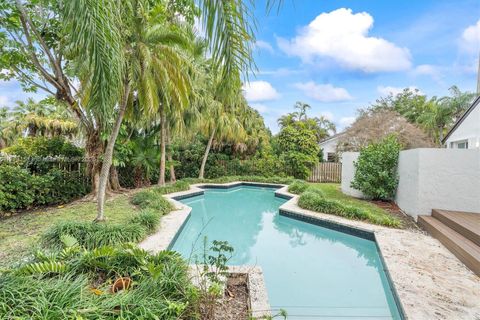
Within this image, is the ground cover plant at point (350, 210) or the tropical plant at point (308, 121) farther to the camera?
the tropical plant at point (308, 121)

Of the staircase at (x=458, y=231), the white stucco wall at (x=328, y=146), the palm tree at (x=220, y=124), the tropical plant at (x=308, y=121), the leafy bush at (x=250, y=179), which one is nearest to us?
the staircase at (x=458, y=231)

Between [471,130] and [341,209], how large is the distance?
6.01 metres

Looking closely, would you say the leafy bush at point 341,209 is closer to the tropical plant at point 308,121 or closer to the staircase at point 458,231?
the staircase at point 458,231

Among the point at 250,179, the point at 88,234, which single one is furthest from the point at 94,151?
the point at 250,179

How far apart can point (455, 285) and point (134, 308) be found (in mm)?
4005

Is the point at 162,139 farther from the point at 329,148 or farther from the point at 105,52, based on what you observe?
the point at 329,148

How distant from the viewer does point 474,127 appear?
916 centimetres

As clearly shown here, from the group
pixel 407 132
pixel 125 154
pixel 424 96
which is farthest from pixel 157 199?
pixel 424 96

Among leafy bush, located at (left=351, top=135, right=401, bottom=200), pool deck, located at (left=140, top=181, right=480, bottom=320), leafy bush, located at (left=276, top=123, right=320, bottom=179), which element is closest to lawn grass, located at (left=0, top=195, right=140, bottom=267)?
pool deck, located at (left=140, top=181, right=480, bottom=320)

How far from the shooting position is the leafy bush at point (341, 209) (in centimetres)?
667

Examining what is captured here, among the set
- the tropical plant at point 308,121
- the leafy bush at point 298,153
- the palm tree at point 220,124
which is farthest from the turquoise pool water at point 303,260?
the tropical plant at point 308,121

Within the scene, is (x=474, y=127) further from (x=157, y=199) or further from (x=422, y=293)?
(x=157, y=199)

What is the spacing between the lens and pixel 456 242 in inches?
185

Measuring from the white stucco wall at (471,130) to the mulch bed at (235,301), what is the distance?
9.14 meters
